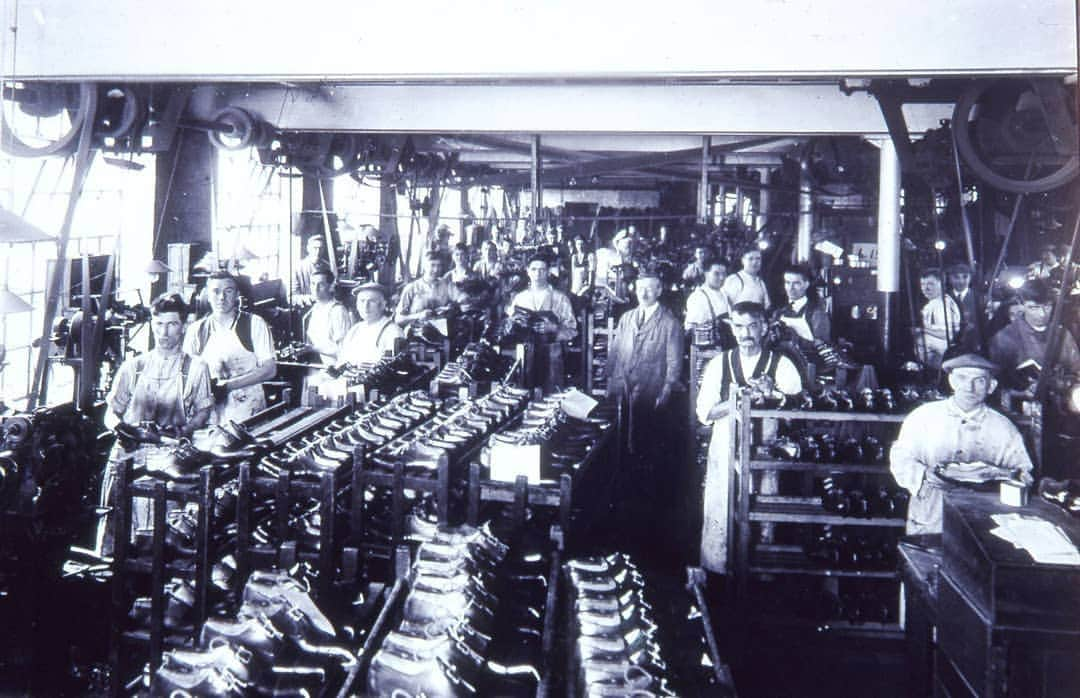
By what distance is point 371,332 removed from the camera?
632 cm

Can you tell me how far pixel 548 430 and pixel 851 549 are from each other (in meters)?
1.85

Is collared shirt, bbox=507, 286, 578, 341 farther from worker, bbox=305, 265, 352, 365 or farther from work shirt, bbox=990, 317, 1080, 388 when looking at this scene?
work shirt, bbox=990, 317, 1080, 388

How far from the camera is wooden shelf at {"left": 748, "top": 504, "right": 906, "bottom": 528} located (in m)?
4.38

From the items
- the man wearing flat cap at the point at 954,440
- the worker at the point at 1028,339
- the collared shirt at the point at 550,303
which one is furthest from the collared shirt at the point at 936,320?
the man wearing flat cap at the point at 954,440

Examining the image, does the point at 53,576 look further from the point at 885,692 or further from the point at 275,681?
the point at 885,692

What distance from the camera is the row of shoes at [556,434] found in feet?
12.0

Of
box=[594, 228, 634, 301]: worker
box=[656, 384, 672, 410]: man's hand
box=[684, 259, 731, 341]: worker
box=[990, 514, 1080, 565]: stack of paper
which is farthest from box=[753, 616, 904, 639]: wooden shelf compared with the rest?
box=[594, 228, 634, 301]: worker

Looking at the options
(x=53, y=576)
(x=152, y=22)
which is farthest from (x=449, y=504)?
(x=152, y=22)

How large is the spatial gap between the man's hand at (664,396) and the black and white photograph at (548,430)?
3.9 inches

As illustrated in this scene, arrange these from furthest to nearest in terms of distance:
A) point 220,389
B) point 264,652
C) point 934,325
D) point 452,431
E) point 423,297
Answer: point 423,297 → point 934,325 → point 220,389 → point 452,431 → point 264,652

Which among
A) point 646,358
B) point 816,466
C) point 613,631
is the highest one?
point 646,358

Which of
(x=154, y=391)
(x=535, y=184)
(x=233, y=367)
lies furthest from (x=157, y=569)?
(x=535, y=184)

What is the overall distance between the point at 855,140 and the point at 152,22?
7502 mm

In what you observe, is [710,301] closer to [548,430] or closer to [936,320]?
[936,320]
